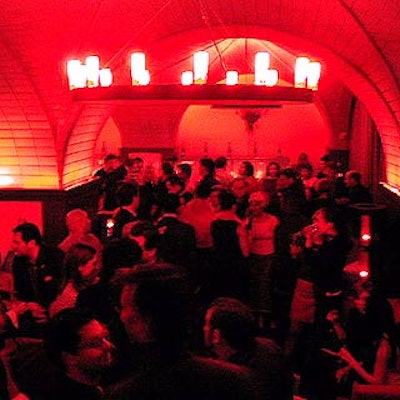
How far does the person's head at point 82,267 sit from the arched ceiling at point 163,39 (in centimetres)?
336

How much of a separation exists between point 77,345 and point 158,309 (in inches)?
26.6

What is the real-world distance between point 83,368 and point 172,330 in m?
0.69

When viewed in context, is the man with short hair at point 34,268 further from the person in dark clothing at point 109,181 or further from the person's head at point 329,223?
the person in dark clothing at point 109,181

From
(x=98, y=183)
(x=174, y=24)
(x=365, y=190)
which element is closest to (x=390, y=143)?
(x=365, y=190)

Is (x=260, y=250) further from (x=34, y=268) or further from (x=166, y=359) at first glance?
(x=166, y=359)

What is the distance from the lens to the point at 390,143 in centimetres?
1015

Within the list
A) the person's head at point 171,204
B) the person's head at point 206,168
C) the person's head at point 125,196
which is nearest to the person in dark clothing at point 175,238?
the person's head at point 171,204

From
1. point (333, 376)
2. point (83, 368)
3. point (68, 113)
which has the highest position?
point (68, 113)

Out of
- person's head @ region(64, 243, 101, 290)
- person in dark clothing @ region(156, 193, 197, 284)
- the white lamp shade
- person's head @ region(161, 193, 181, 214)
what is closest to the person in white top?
person in dark clothing @ region(156, 193, 197, 284)

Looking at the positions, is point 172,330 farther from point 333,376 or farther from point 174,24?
point 174,24

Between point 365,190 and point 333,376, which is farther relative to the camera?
point 365,190

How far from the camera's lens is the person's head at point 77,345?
117 inches

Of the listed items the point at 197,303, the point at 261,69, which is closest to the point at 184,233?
the point at 197,303

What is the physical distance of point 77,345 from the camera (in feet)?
9.86
